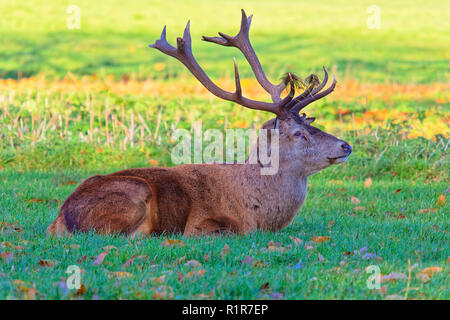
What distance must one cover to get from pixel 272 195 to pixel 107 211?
1.77 m

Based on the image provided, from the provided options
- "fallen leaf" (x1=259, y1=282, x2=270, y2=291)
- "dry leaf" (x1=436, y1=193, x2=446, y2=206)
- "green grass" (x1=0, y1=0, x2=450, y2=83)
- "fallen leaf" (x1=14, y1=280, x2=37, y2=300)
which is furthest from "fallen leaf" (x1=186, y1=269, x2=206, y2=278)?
"green grass" (x1=0, y1=0, x2=450, y2=83)

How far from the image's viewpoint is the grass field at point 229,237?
17.4 feet

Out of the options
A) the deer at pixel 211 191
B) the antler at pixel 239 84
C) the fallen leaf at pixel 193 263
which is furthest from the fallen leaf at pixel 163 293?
the antler at pixel 239 84

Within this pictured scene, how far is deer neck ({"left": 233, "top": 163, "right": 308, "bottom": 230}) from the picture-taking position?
765cm

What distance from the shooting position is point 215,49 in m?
34.0

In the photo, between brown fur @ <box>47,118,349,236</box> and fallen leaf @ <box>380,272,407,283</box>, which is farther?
brown fur @ <box>47,118,349,236</box>

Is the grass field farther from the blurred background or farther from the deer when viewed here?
the deer

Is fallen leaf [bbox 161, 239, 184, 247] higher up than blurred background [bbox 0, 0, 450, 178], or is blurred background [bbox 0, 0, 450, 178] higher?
blurred background [bbox 0, 0, 450, 178]

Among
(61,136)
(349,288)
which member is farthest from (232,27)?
(349,288)

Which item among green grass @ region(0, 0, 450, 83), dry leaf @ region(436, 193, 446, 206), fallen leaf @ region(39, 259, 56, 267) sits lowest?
dry leaf @ region(436, 193, 446, 206)

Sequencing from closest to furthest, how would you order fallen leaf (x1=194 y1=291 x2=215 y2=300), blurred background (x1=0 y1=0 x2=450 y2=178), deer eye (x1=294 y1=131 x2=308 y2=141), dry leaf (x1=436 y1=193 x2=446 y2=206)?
1. fallen leaf (x1=194 y1=291 x2=215 y2=300)
2. deer eye (x1=294 y1=131 x2=308 y2=141)
3. dry leaf (x1=436 y1=193 x2=446 y2=206)
4. blurred background (x1=0 y1=0 x2=450 y2=178)

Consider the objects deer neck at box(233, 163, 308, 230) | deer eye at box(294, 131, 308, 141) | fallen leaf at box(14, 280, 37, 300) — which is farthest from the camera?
deer eye at box(294, 131, 308, 141)

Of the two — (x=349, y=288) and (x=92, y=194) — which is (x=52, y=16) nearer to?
(x=92, y=194)

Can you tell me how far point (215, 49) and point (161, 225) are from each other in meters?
27.3
